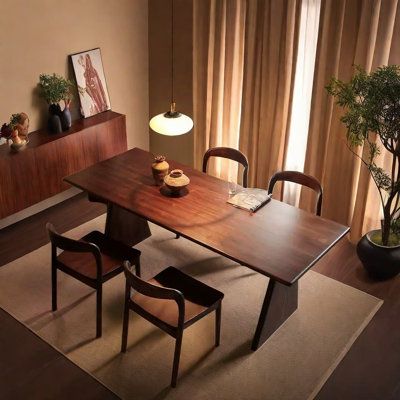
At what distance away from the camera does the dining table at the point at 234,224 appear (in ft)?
11.5

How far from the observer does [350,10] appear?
4.43 m

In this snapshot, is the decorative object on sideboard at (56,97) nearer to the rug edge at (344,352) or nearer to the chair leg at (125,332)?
the chair leg at (125,332)

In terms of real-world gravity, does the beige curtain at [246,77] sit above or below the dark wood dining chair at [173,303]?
above

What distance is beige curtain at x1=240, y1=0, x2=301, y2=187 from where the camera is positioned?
4.84m

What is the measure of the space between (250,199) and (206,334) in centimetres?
100

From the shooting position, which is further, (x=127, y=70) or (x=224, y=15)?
(x=127, y=70)

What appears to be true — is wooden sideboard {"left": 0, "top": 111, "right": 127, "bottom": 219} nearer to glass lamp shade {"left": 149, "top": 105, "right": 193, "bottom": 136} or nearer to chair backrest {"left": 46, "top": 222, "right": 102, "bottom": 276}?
chair backrest {"left": 46, "top": 222, "right": 102, "bottom": 276}

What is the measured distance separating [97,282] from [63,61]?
2.38 meters

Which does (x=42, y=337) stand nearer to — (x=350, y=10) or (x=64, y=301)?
(x=64, y=301)

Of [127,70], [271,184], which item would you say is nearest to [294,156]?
[271,184]

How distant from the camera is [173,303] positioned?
3588 mm

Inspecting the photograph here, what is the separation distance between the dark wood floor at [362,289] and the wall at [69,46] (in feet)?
2.94

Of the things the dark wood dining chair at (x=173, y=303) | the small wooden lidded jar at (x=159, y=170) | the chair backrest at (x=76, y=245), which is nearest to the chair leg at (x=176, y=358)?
the dark wood dining chair at (x=173, y=303)

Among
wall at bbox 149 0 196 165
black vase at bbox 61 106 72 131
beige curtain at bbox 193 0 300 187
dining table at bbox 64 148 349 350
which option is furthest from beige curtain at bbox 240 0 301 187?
black vase at bbox 61 106 72 131
